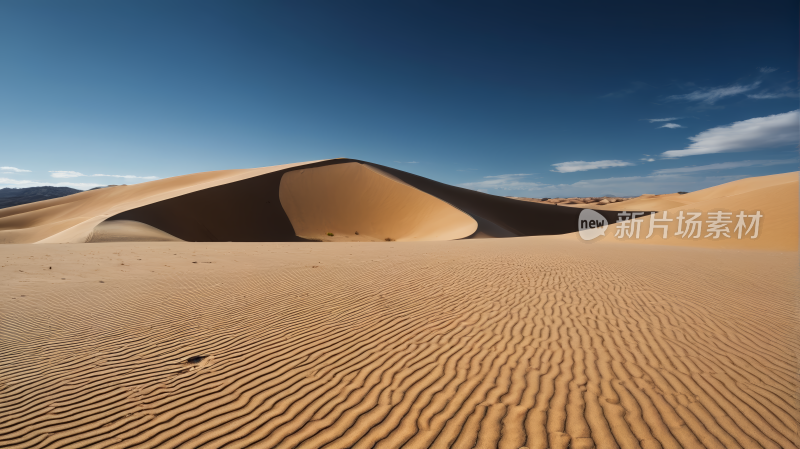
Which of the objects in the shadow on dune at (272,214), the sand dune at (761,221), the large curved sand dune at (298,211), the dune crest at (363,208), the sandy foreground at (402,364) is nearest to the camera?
the sandy foreground at (402,364)

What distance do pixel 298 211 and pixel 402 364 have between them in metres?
34.5

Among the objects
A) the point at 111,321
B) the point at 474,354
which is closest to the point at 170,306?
the point at 111,321

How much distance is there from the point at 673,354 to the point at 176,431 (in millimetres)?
5508

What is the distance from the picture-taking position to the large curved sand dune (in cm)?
2888

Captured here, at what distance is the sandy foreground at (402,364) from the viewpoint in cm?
291

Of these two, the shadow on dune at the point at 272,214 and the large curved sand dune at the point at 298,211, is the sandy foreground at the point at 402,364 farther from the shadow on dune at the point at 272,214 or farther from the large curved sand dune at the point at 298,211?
the shadow on dune at the point at 272,214

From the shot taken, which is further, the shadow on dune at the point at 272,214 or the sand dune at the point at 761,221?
the shadow on dune at the point at 272,214

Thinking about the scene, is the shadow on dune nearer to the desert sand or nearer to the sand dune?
the sand dune

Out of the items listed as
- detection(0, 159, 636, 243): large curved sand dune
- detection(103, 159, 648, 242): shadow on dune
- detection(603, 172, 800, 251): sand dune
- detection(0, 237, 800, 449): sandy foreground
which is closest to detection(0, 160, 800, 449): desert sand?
detection(0, 237, 800, 449): sandy foreground

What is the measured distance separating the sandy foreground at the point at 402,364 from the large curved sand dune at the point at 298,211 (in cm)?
1826

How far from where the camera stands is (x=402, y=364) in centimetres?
410

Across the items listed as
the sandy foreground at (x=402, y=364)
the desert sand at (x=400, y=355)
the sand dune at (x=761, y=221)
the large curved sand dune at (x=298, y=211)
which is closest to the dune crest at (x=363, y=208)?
the large curved sand dune at (x=298, y=211)

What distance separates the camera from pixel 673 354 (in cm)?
426

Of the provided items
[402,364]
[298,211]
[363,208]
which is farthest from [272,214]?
[402,364]
